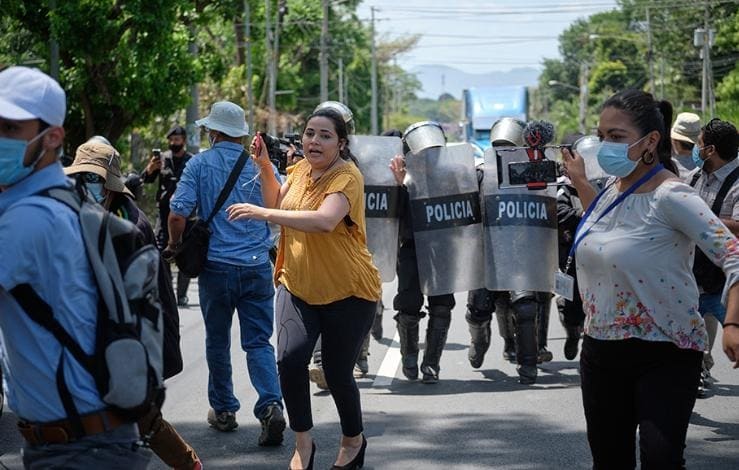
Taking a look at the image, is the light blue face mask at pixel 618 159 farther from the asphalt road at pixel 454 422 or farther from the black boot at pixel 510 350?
the black boot at pixel 510 350

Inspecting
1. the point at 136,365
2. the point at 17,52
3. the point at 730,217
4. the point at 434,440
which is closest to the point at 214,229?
the point at 434,440

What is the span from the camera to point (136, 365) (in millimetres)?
3338

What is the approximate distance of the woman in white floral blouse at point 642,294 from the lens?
4242mm

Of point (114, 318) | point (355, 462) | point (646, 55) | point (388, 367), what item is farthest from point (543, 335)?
point (646, 55)

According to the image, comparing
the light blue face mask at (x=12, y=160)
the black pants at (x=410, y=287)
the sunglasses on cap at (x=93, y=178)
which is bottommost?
the black pants at (x=410, y=287)

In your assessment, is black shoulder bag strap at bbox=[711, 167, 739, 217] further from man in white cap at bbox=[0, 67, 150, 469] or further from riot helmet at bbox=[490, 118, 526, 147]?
man in white cap at bbox=[0, 67, 150, 469]

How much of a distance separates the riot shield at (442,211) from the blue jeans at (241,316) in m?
1.89

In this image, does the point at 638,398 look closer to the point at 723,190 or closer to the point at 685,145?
the point at 723,190

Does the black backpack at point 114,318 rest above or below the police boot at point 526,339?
above

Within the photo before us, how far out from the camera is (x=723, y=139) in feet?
24.6

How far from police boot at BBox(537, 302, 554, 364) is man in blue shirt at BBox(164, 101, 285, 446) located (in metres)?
3.24

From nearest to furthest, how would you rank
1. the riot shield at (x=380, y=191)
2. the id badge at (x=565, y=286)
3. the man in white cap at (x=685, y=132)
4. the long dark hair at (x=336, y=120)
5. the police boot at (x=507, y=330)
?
the id badge at (x=565, y=286)
the long dark hair at (x=336, y=120)
the riot shield at (x=380, y=191)
the man in white cap at (x=685, y=132)
the police boot at (x=507, y=330)

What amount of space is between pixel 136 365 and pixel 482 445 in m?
3.86

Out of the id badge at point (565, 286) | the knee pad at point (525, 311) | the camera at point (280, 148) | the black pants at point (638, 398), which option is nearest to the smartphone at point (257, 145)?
the camera at point (280, 148)
